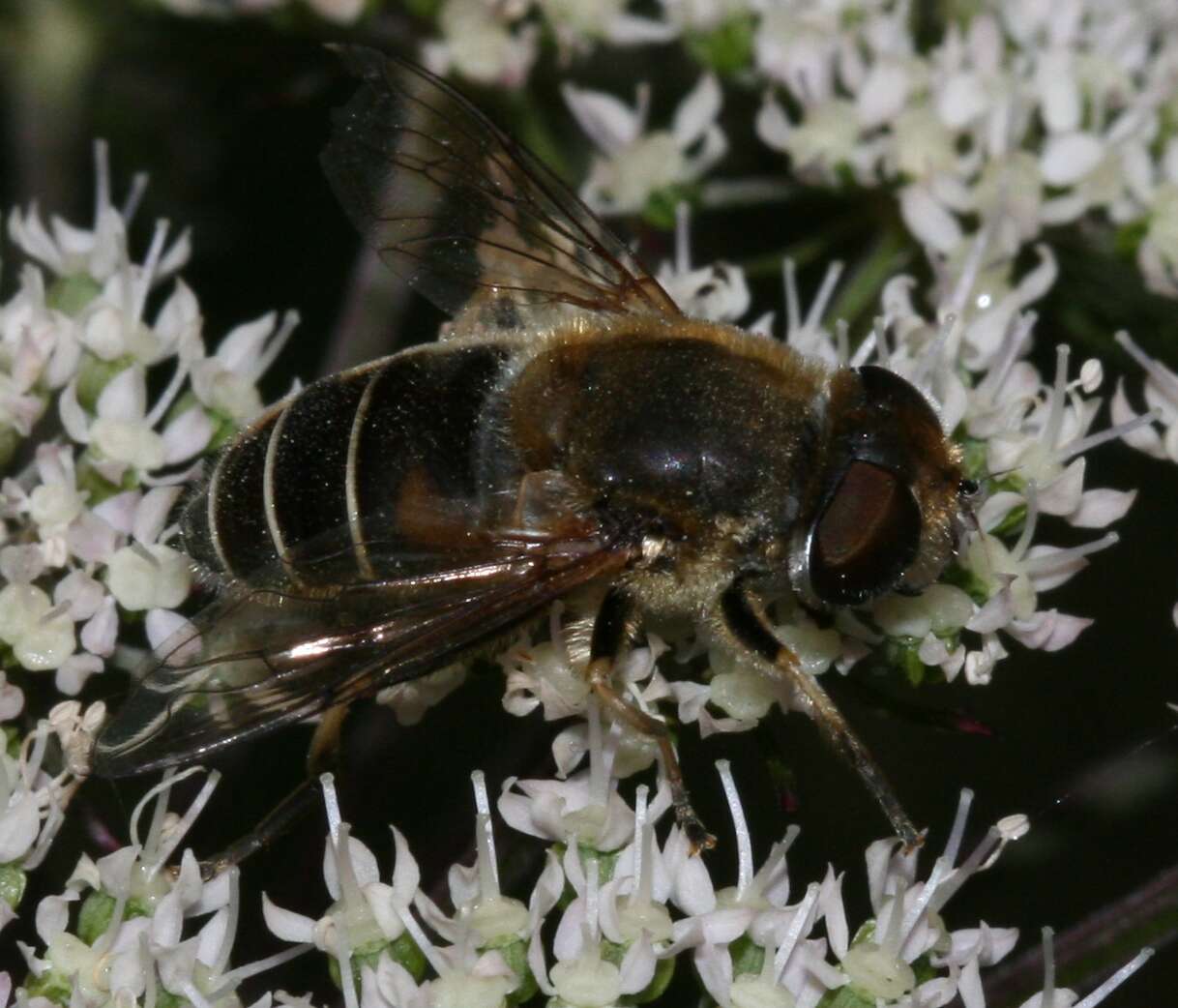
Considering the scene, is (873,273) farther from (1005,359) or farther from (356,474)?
(356,474)

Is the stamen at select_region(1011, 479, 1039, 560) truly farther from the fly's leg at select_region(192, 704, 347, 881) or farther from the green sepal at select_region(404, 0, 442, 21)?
the green sepal at select_region(404, 0, 442, 21)

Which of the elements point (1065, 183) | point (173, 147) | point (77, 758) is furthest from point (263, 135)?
point (77, 758)

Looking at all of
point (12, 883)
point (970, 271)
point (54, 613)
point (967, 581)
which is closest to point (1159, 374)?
point (970, 271)

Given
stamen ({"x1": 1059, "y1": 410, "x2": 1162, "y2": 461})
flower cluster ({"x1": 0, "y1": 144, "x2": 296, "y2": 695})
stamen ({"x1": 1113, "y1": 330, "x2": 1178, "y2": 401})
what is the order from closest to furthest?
flower cluster ({"x1": 0, "y1": 144, "x2": 296, "y2": 695}) → stamen ({"x1": 1059, "y1": 410, "x2": 1162, "y2": 461}) → stamen ({"x1": 1113, "y1": 330, "x2": 1178, "y2": 401})

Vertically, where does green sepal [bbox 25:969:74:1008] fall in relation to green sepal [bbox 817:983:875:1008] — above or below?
below

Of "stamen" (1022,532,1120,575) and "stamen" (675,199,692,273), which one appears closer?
"stamen" (1022,532,1120,575)

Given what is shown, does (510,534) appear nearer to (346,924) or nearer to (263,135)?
(346,924)

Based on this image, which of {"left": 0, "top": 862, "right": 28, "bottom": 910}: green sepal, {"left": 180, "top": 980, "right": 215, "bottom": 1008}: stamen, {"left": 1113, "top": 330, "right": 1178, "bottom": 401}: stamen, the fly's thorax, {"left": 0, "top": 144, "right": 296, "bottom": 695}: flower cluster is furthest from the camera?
{"left": 1113, "top": 330, "right": 1178, "bottom": 401}: stamen

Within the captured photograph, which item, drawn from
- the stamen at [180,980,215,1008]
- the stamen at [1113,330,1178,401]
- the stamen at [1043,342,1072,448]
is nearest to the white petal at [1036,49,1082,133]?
the stamen at [1113,330,1178,401]
